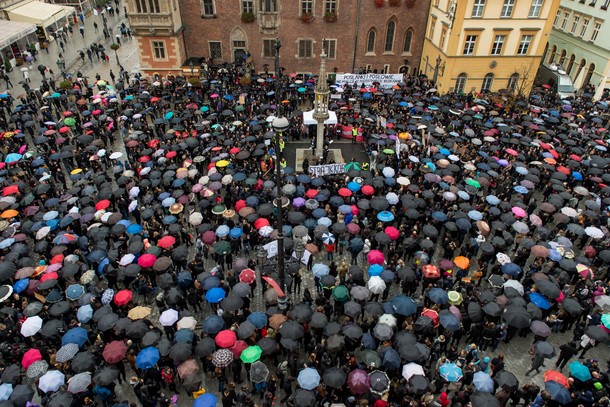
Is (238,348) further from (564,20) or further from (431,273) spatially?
(564,20)

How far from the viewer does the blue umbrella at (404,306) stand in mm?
14109

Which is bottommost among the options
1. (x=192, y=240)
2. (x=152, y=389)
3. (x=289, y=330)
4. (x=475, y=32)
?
(x=192, y=240)

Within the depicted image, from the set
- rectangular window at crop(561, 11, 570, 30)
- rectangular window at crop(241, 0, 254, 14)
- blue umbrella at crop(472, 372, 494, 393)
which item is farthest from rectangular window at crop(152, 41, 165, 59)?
rectangular window at crop(561, 11, 570, 30)

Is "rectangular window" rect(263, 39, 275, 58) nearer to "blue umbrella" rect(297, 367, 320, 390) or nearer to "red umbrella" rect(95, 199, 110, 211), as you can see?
"red umbrella" rect(95, 199, 110, 211)

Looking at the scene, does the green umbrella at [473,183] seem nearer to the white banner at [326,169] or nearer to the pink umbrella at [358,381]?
the white banner at [326,169]

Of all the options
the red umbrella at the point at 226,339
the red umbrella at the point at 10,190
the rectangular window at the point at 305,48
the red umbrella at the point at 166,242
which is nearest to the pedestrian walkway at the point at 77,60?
the rectangular window at the point at 305,48

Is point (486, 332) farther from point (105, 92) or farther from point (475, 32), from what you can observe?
point (105, 92)

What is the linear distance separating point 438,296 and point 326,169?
32.7 feet

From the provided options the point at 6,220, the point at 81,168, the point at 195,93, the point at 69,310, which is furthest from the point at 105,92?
the point at 69,310

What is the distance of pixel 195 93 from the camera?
3297 cm

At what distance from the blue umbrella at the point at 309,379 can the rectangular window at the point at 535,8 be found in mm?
34247

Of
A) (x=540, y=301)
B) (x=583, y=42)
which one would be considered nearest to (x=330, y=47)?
(x=583, y=42)

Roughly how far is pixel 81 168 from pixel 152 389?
55.3ft

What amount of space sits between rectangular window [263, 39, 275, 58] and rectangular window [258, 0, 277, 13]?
8.70 ft
